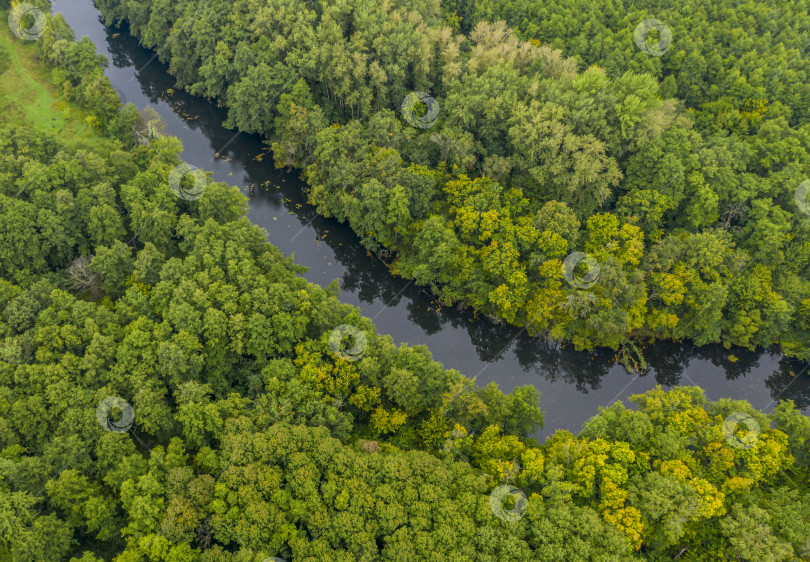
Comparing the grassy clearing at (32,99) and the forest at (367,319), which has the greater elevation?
the forest at (367,319)

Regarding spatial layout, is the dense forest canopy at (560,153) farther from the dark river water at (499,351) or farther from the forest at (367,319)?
the dark river water at (499,351)

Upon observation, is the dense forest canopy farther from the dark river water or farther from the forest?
the dark river water

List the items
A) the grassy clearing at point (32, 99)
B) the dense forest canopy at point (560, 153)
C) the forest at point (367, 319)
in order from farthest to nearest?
the grassy clearing at point (32, 99) < the dense forest canopy at point (560, 153) < the forest at point (367, 319)

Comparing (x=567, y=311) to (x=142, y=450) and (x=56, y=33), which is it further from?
(x=56, y=33)

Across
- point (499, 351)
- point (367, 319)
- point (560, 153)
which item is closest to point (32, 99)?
point (367, 319)

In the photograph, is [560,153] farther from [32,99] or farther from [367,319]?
[32,99]

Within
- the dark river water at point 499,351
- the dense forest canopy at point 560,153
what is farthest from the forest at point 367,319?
the dark river water at point 499,351

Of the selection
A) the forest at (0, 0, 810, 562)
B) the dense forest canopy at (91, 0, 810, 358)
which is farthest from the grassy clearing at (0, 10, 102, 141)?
the dense forest canopy at (91, 0, 810, 358)
